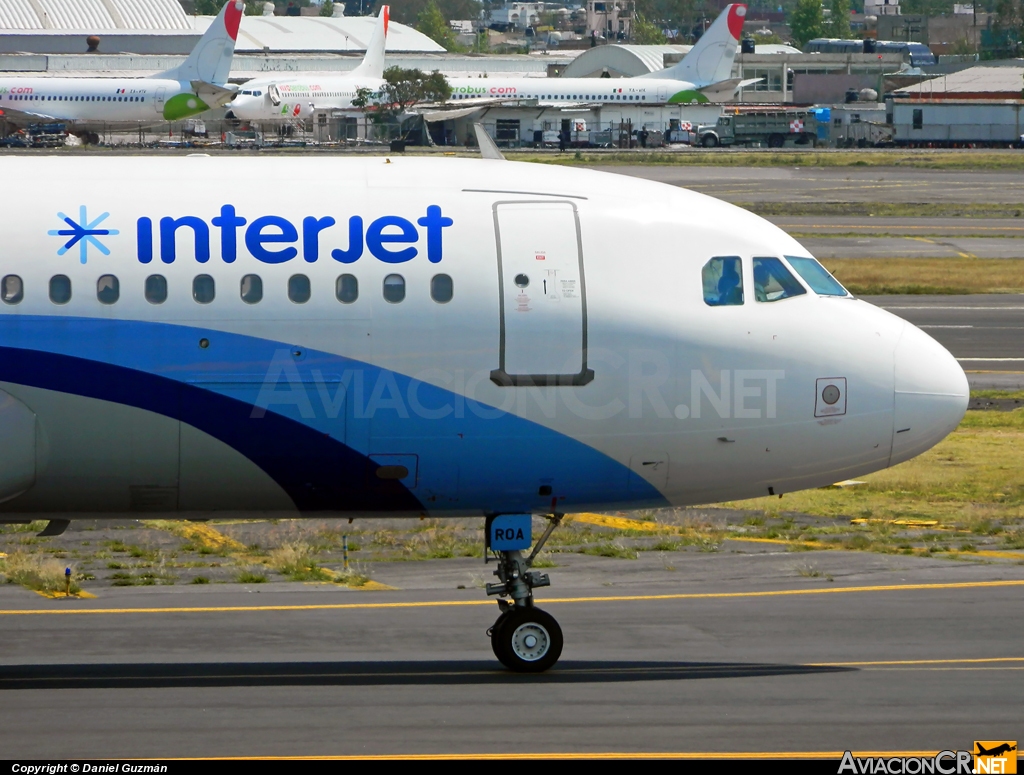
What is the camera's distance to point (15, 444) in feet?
43.9

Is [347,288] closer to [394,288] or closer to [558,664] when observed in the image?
[394,288]

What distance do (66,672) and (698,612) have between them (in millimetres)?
7670

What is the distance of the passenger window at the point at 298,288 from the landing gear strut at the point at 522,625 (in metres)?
3.37

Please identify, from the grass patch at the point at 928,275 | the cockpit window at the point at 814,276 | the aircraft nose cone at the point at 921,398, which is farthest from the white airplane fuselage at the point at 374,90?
the aircraft nose cone at the point at 921,398

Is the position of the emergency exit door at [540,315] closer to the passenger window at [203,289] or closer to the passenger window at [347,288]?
the passenger window at [347,288]

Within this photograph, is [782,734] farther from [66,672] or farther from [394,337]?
[66,672]

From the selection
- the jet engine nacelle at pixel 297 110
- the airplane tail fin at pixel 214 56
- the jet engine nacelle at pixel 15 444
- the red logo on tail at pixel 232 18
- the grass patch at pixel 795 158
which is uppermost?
the red logo on tail at pixel 232 18

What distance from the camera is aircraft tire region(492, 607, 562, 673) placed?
583 inches

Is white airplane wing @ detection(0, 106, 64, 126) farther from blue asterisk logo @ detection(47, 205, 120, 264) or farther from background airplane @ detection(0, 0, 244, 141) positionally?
blue asterisk logo @ detection(47, 205, 120, 264)

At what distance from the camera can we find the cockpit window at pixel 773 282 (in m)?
14.3

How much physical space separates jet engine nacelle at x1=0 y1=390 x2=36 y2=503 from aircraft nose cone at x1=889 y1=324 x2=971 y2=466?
8.38 metres

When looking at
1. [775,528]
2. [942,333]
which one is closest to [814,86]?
[942,333]

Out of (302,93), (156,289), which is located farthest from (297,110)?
(156,289)

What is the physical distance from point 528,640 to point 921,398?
4.71m
